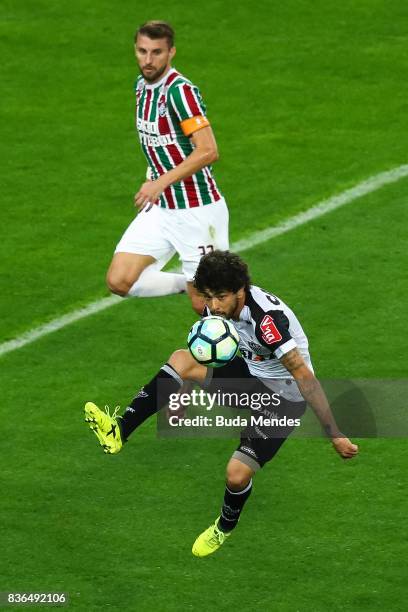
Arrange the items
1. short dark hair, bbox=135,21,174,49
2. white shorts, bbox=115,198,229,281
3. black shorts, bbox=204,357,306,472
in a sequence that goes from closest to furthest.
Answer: black shorts, bbox=204,357,306,472 < short dark hair, bbox=135,21,174,49 < white shorts, bbox=115,198,229,281

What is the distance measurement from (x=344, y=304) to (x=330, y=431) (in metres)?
3.29

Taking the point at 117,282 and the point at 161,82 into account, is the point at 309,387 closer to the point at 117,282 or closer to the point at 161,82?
the point at 117,282

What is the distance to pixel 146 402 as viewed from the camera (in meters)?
8.89

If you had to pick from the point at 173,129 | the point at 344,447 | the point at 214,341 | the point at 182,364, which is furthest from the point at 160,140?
the point at 344,447

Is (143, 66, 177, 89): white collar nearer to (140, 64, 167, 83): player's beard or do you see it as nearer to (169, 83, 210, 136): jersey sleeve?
(140, 64, 167, 83): player's beard

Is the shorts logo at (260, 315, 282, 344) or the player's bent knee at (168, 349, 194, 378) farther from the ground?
the shorts logo at (260, 315, 282, 344)

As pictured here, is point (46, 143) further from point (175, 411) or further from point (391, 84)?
point (175, 411)

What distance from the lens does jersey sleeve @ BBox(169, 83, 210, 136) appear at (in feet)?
31.7

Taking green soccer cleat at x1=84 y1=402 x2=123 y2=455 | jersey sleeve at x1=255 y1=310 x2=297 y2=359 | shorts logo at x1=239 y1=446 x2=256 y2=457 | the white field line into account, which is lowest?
the white field line

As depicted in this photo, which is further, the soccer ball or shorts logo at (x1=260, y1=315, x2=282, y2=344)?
the soccer ball

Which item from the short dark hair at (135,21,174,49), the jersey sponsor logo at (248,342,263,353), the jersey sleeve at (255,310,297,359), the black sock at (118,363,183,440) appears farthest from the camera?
the short dark hair at (135,21,174,49)

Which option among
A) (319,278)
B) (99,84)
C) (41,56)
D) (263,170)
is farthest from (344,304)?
(41,56)

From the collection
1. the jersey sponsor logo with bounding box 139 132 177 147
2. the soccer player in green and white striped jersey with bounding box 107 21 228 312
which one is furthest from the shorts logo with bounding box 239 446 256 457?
the jersey sponsor logo with bounding box 139 132 177 147

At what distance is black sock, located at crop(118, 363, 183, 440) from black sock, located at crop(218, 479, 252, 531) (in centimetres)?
103
